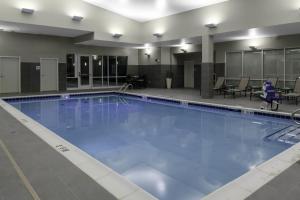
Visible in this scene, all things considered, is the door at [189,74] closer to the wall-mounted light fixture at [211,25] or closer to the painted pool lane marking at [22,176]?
the wall-mounted light fixture at [211,25]

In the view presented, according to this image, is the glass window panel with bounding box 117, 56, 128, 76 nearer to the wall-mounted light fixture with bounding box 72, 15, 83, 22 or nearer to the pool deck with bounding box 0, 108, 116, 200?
the wall-mounted light fixture with bounding box 72, 15, 83, 22

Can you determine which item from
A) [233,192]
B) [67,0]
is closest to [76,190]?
[233,192]

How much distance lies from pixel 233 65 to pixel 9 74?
34.2 feet

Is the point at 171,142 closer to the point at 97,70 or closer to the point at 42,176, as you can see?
the point at 42,176

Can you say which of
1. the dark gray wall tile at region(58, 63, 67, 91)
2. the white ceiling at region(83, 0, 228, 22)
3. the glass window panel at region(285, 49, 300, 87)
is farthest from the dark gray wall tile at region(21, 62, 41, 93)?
the glass window panel at region(285, 49, 300, 87)

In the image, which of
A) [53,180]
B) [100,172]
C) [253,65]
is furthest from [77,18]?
[53,180]

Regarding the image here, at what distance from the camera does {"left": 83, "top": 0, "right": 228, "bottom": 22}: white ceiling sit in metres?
10.3

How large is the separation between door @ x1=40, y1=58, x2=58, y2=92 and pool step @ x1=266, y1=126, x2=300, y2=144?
11.2m

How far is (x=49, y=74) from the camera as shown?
13.8 meters

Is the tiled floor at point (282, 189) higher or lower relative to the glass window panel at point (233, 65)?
lower

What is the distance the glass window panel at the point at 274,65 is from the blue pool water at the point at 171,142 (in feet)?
12.9

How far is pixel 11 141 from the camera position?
14.0 ft

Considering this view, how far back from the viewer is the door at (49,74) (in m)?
13.5

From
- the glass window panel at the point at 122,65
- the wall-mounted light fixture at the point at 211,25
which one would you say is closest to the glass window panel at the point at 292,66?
the wall-mounted light fixture at the point at 211,25
